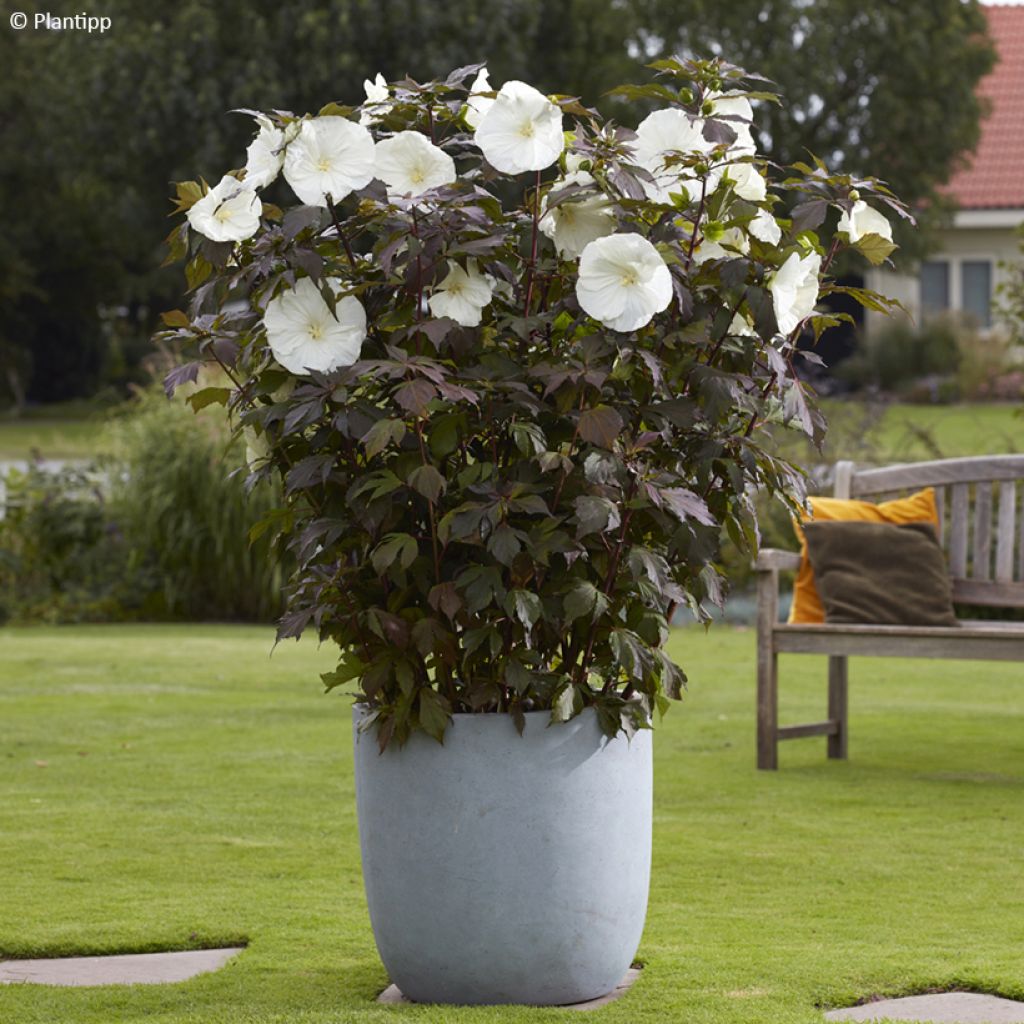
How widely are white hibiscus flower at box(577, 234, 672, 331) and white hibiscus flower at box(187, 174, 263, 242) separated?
2.11 ft

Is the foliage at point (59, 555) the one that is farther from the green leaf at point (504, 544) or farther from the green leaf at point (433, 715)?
the green leaf at point (504, 544)

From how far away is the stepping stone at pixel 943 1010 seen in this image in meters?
3.52

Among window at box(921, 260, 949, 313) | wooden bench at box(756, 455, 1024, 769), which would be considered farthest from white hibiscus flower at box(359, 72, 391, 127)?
window at box(921, 260, 949, 313)

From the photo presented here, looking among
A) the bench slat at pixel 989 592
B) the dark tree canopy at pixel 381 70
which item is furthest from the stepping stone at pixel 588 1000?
the dark tree canopy at pixel 381 70

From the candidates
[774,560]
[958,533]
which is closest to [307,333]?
[774,560]

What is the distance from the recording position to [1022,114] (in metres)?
34.7

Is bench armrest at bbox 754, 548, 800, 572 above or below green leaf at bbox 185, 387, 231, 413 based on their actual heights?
below

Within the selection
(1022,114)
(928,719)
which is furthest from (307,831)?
(1022,114)

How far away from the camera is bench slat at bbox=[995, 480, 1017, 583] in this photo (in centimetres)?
716

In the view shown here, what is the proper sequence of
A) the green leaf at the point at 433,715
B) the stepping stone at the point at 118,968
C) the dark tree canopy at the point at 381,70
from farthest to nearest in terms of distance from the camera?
the dark tree canopy at the point at 381,70 → the stepping stone at the point at 118,968 → the green leaf at the point at 433,715

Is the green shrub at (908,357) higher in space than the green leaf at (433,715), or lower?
higher

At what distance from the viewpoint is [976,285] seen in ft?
107

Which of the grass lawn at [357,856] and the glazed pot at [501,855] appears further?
the grass lawn at [357,856]

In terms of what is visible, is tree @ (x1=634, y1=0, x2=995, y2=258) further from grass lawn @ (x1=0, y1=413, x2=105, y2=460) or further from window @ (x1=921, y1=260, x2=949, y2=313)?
grass lawn @ (x1=0, y1=413, x2=105, y2=460)
